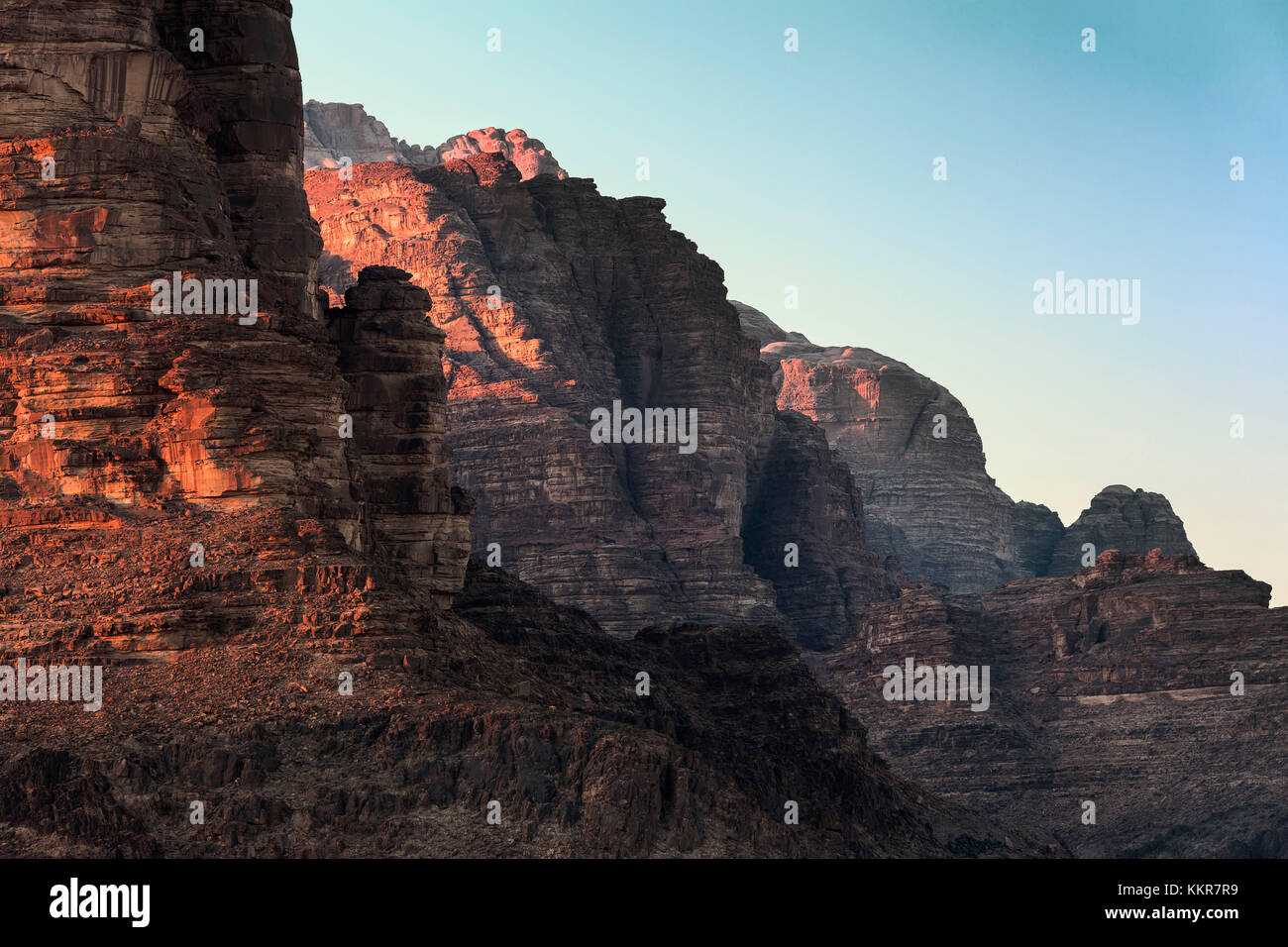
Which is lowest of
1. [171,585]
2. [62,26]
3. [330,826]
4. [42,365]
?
[330,826]

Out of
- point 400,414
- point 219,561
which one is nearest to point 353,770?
point 219,561

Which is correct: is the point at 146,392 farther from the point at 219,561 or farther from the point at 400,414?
the point at 400,414

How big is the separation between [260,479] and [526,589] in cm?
5395

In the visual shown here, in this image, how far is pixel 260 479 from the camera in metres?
121

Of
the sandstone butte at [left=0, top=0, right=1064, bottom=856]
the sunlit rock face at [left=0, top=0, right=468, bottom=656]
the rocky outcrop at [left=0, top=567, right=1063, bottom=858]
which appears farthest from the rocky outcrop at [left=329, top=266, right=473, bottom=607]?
the rocky outcrop at [left=0, top=567, right=1063, bottom=858]

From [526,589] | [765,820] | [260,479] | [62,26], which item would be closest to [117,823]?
[260,479]

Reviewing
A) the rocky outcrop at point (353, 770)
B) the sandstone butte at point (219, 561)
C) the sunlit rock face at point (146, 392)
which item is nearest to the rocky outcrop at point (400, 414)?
the sandstone butte at point (219, 561)

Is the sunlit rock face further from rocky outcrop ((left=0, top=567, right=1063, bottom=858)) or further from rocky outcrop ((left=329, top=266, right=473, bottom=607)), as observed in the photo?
rocky outcrop ((left=329, top=266, right=473, bottom=607))

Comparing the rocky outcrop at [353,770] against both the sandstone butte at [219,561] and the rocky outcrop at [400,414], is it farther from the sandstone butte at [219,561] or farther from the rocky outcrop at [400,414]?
the rocky outcrop at [400,414]

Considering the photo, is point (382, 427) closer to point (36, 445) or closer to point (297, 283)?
point (297, 283)

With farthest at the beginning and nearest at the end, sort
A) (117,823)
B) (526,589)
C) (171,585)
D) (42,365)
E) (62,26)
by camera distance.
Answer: (526,589) < (62,26) < (42,365) < (171,585) < (117,823)

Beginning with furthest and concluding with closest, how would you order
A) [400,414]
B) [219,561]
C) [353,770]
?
[400,414] < [219,561] < [353,770]

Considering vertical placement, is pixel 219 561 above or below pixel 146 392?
below

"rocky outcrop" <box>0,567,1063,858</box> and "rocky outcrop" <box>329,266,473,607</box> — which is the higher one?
"rocky outcrop" <box>329,266,473,607</box>
